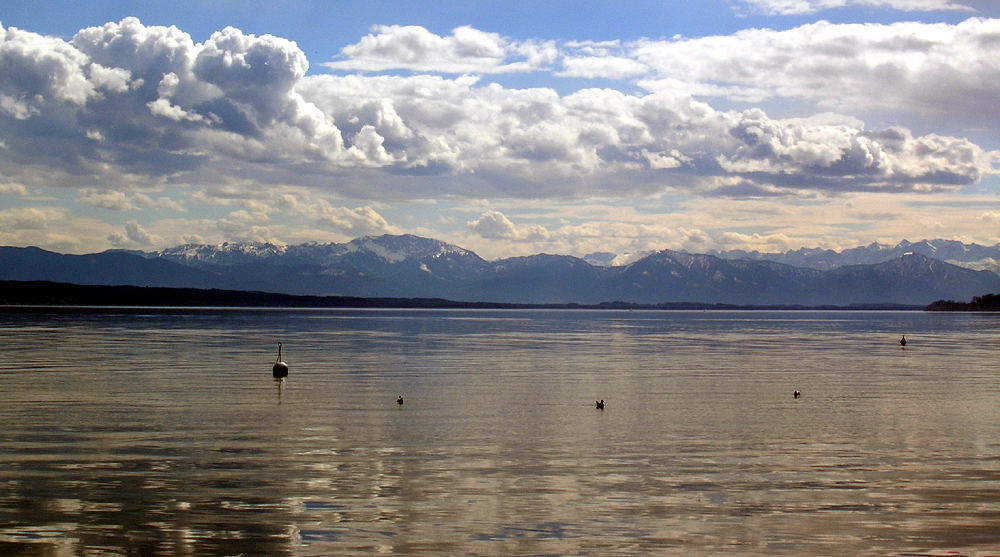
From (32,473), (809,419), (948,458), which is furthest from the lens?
(809,419)

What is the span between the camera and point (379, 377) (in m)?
61.8

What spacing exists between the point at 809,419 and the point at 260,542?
2951 centimetres

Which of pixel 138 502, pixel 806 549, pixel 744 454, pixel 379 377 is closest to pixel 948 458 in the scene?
pixel 744 454

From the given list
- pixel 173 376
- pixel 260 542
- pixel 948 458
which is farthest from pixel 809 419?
pixel 173 376

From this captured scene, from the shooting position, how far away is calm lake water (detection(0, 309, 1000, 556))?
833 inches

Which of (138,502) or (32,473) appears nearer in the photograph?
(138,502)

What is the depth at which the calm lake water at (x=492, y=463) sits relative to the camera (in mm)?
21156

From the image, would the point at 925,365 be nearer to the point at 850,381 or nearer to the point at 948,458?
the point at 850,381

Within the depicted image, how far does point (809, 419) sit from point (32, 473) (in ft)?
105

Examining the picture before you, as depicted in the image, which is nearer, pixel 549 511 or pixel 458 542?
pixel 458 542

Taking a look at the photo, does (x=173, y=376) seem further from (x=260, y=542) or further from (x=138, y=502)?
(x=260, y=542)

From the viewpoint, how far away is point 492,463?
30297 millimetres

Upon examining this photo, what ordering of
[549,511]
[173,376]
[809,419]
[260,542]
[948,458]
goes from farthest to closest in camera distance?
[173,376] → [809,419] → [948,458] → [549,511] → [260,542]

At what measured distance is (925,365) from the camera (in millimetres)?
77375
